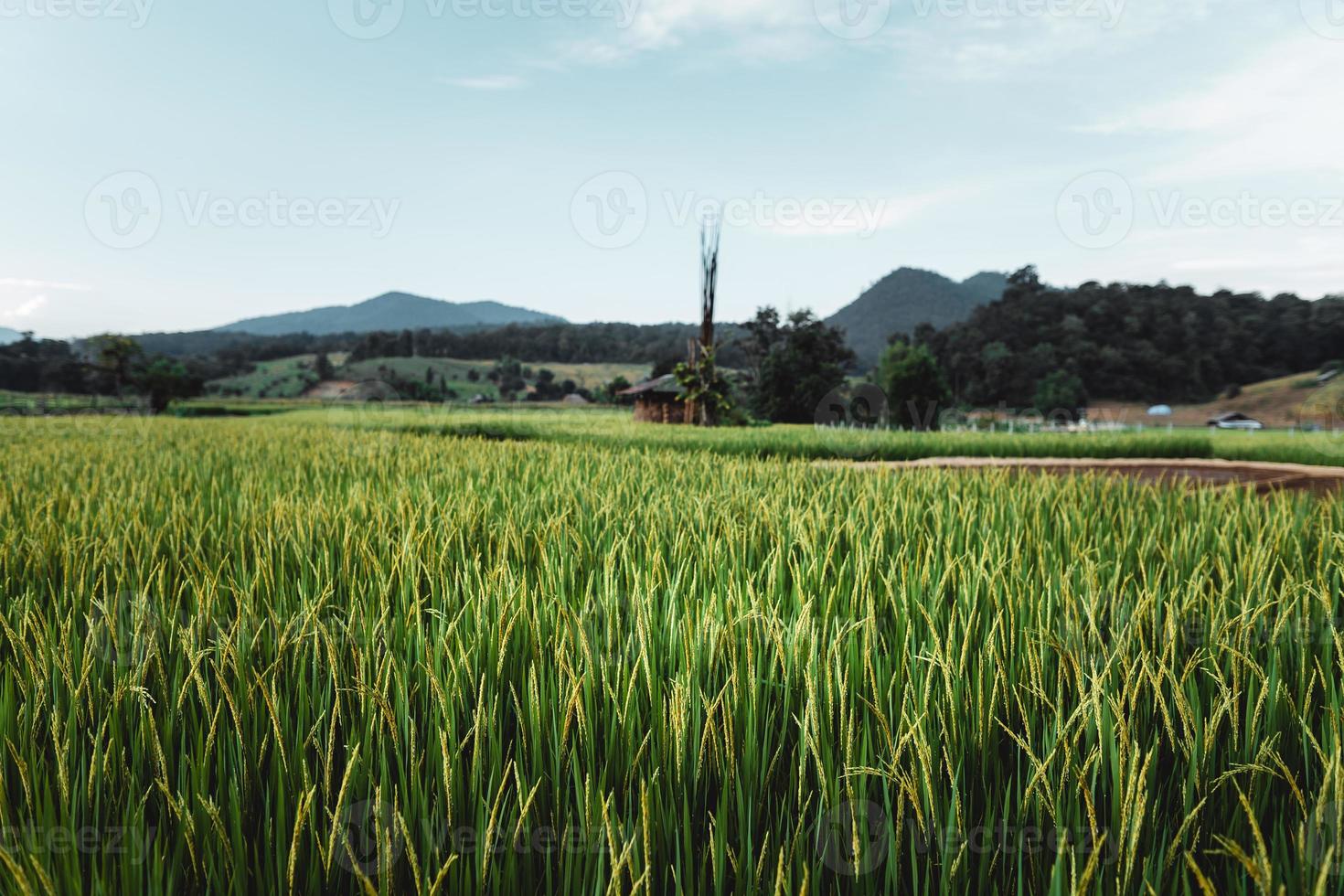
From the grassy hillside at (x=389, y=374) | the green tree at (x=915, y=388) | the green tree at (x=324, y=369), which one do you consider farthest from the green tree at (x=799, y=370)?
the green tree at (x=324, y=369)

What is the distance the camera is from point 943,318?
491 ft

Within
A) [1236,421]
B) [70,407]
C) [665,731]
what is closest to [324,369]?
[70,407]

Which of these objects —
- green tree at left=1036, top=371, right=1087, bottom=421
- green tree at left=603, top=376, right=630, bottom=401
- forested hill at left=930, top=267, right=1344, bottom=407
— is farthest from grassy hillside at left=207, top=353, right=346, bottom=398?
green tree at left=1036, top=371, right=1087, bottom=421

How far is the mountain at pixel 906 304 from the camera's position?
14538 centimetres

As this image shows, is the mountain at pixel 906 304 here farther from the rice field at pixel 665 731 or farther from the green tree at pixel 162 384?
the rice field at pixel 665 731

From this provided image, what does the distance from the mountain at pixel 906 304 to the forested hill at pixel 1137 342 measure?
5853 cm

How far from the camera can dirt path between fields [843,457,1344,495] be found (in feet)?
19.2

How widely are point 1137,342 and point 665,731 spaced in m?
90.1

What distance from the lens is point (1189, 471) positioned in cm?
682

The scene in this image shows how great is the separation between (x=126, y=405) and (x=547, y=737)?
56.9 metres

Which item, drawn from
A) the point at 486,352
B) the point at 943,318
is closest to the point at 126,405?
the point at 486,352

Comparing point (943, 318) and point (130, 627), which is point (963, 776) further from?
point (943, 318)

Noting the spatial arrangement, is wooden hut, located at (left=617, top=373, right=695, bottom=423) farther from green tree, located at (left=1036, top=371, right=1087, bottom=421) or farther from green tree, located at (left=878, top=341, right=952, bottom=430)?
green tree, located at (left=1036, top=371, right=1087, bottom=421)

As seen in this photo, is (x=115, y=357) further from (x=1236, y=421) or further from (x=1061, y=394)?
(x=1236, y=421)
